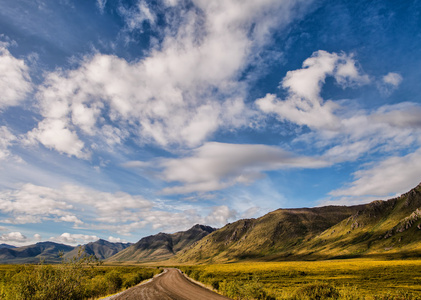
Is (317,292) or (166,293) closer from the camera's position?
(317,292)

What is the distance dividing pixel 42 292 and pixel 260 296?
24.7 metres

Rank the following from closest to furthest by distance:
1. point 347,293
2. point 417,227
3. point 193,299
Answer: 1. point 347,293
2. point 193,299
3. point 417,227

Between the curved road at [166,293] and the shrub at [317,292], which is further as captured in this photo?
the curved road at [166,293]

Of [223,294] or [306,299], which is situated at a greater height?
[306,299]

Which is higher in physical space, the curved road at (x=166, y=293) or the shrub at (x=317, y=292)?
the shrub at (x=317, y=292)

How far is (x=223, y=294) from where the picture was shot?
3781 centimetres

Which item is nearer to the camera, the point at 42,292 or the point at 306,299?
the point at 42,292

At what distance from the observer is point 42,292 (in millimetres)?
16516

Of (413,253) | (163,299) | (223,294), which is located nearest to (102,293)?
(163,299)

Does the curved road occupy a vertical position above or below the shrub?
below

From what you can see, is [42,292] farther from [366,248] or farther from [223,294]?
[366,248]

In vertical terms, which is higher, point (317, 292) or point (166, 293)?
point (317, 292)

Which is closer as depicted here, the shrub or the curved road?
the shrub

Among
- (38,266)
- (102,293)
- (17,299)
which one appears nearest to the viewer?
(17,299)
